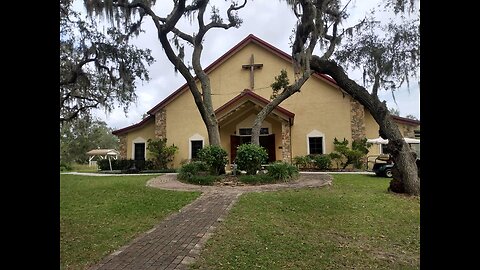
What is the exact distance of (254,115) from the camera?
19562 millimetres

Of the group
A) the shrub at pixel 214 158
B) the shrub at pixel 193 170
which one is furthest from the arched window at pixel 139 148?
the shrub at pixel 214 158

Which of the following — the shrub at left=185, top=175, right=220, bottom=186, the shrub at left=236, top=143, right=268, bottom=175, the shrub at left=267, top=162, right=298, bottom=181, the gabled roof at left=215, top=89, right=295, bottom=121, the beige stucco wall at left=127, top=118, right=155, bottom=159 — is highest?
the gabled roof at left=215, top=89, right=295, bottom=121

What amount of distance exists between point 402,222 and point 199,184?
7.12m

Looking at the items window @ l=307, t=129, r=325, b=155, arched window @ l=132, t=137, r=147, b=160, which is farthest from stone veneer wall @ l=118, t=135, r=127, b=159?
window @ l=307, t=129, r=325, b=155

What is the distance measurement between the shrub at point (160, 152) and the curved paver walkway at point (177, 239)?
10.0 meters

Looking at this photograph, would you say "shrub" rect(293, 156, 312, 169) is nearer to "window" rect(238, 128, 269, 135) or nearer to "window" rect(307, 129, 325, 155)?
"window" rect(307, 129, 325, 155)

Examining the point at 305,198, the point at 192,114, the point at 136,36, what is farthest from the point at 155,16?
the point at 305,198

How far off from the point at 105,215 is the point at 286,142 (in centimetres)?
1207

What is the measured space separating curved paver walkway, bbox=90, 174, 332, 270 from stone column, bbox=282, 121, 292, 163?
29.1 ft

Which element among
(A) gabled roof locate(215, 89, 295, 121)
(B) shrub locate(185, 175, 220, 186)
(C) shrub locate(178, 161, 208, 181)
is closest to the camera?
(B) shrub locate(185, 175, 220, 186)

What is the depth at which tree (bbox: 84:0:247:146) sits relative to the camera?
13.1m

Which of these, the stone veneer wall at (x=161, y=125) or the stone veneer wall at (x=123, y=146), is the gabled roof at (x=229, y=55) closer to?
the stone veneer wall at (x=161, y=125)
